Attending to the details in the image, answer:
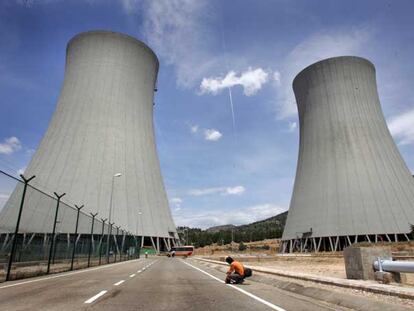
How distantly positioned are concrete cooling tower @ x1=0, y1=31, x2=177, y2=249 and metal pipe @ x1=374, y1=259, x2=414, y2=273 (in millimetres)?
31313

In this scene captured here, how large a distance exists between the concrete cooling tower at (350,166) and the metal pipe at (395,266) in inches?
1272

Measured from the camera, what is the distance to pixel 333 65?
138 feet

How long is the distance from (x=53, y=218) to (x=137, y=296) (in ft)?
30.0

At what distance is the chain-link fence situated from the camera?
10.3 m

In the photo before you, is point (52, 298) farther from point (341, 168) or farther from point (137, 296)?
point (341, 168)

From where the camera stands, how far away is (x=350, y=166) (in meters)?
38.7

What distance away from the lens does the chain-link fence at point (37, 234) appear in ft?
33.7

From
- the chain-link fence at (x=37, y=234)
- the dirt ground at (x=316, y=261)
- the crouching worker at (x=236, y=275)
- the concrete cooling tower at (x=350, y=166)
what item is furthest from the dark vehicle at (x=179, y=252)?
the crouching worker at (x=236, y=275)

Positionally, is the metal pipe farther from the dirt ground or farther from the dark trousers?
the dark trousers

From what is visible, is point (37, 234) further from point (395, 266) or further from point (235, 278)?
point (395, 266)

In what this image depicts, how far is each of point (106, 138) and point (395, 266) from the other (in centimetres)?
3514

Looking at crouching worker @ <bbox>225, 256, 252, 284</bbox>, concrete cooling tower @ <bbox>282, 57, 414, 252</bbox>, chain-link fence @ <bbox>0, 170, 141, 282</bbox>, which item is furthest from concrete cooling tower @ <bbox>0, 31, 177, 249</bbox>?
crouching worker @ <bbox>225, 256, 252, 284</bbox>

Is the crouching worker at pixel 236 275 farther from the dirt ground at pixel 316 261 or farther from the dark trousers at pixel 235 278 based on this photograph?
the dirt ground at pixel 316 261

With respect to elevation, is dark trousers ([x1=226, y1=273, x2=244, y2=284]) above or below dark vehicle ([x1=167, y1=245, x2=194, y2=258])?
below
